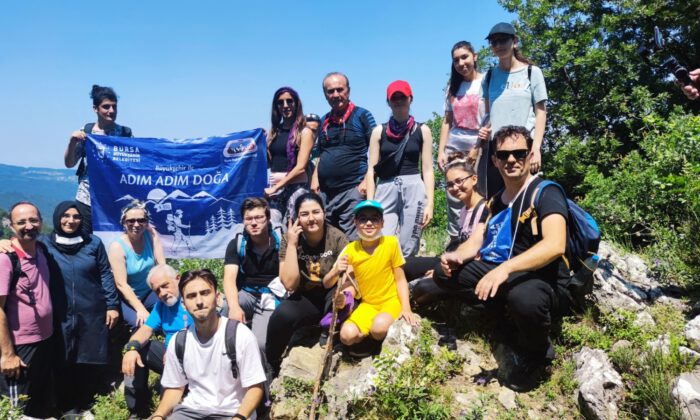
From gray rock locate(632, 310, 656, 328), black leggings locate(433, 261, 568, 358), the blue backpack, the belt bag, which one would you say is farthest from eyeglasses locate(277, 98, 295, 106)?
gray rock locate(632, 310, 656, 328)

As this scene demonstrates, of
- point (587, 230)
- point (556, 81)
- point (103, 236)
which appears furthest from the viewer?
point (556, 81)

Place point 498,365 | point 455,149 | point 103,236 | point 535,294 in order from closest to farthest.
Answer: point 535,294 → point 498,365 → point 455,149 → point 103,236

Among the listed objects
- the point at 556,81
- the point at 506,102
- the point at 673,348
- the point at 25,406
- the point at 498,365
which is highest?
the point at 556,81

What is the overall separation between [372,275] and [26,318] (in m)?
3.94

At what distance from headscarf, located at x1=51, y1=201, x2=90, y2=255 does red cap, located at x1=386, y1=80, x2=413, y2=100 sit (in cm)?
416

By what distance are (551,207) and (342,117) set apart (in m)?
3.09

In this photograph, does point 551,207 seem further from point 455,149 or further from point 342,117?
point 342,117

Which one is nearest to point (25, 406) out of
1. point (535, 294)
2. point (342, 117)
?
point (342, 117)

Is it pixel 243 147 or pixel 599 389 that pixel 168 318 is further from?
pixel 599 389

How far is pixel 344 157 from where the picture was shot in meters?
6.14

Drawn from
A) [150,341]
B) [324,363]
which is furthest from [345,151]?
[150,341]

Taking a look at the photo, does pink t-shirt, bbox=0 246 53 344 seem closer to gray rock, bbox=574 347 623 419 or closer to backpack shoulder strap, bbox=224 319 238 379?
backpack shoulder strap, bbox=224 319 238 379

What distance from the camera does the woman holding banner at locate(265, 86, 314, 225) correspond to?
6.33m

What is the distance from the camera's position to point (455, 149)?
19.3 ft
